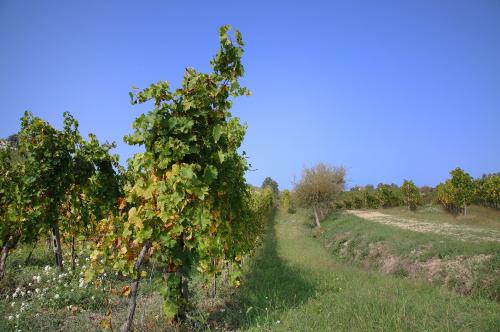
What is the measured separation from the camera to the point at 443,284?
32.7 ft

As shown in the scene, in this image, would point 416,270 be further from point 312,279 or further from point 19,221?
point 19,221

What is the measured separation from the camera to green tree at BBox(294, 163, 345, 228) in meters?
33.6

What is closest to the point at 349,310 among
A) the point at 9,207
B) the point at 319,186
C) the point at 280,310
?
the point at 280,310

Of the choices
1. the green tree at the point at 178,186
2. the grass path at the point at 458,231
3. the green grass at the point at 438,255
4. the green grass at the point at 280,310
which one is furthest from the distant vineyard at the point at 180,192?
the grass path at the point at 458,231

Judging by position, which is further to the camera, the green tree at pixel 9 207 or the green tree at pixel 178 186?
the green tree at pixel 9 207

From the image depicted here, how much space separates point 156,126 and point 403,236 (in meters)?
15.8

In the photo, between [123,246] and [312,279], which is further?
[312,279]

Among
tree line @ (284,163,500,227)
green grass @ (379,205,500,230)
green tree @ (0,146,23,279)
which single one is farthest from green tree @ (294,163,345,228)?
green tree @ (0,146,23,279)

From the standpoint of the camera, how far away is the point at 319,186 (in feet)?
110

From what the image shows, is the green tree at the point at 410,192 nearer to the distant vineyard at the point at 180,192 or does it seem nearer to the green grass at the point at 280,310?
the green grass at the point at 280,310

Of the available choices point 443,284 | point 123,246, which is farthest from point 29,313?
point 443,284

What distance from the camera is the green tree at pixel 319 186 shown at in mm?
33594

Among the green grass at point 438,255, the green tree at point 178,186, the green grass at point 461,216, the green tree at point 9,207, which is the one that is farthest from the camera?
the green grass at point 461,216

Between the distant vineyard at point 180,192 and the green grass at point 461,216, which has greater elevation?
the distant vineyard at point 180,192
